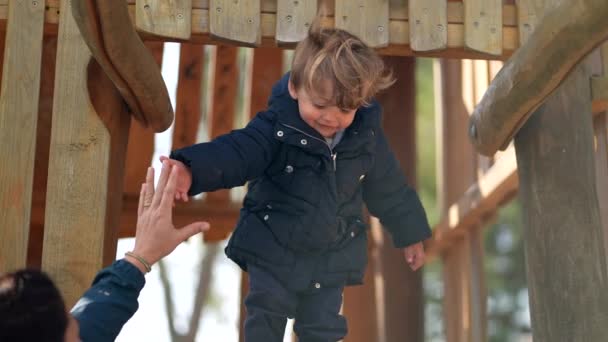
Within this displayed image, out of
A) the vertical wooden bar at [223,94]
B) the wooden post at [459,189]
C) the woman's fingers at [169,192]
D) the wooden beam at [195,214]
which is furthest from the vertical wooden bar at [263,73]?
the woman's fingers at [169,192]

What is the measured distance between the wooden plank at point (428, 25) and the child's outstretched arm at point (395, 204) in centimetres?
32

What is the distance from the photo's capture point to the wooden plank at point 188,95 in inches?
239

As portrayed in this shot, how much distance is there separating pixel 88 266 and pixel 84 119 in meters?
0.40

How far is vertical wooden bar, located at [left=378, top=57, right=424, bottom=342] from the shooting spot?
5324 mm

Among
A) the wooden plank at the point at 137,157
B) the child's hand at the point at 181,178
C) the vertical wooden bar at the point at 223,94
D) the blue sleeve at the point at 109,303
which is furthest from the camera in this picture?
the vertical wooden bar at the point at 223,94

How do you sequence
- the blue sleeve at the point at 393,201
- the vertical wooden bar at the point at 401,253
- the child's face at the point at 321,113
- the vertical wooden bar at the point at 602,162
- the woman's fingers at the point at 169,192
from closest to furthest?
the woman's fingers at the point at 169,192 < the child's face at the point at 321,113 < the blue sleeve at the point at 393,201 < the vertical wooden bar at the point at 602,162 < the vertical wooden bar at the point at 401,253

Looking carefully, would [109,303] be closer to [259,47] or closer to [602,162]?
[259,47]

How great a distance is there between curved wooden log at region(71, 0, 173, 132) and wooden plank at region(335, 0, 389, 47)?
0.56m

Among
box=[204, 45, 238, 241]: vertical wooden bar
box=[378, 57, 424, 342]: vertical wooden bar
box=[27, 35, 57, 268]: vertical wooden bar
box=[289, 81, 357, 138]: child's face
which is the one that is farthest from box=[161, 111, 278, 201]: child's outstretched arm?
box=[204, 45, 238, 241]: vertical wooden bar

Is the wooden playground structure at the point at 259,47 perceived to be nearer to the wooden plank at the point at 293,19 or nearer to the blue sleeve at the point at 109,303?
the wooden plank at the point at 293,19

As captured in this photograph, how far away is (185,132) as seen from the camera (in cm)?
611

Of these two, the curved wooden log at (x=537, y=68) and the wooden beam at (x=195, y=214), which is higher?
the curved wooden log at (x=537, y=68)

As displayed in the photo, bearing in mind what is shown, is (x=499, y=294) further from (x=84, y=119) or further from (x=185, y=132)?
(x=84, y=119)

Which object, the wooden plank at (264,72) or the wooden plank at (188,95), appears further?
the wooden plank at (188,95)
